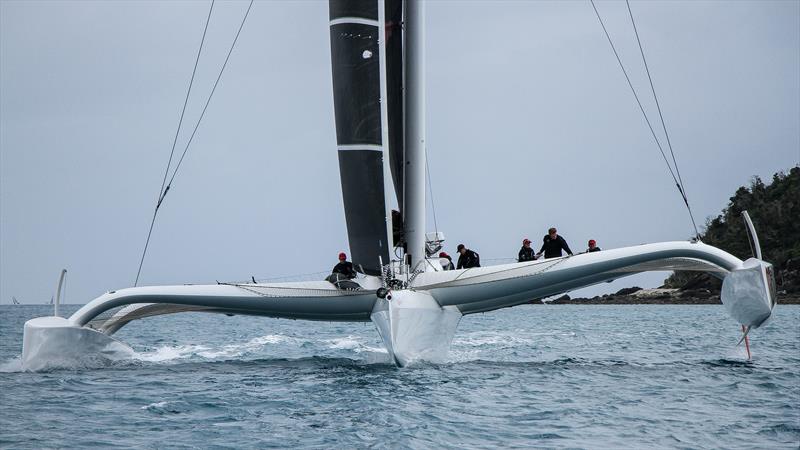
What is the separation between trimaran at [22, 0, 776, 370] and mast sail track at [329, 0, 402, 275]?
13mm

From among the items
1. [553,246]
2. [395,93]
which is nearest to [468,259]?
[553,246]

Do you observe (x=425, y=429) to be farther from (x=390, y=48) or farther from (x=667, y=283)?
(x=667, y=283)

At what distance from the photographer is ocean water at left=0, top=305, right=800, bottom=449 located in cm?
746

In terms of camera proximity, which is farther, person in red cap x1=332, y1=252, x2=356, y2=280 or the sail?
the sail

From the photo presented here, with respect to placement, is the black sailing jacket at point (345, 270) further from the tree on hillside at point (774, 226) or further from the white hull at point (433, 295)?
the tree on hillside at point (774, 226)

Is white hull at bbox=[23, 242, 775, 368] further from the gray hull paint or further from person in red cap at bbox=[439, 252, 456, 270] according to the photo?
person in red cap at bbox=[439, 252, 456, 270]

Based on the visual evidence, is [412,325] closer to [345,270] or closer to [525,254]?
[345,270]

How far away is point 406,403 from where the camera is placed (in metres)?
9.13

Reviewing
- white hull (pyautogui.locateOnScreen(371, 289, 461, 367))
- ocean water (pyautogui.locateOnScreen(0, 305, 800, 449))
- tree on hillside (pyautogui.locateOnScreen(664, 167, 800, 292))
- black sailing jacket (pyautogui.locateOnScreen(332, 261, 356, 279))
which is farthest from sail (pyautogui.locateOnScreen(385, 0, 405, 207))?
tree on hillside (pyautogui.locateOnScreen(664, 167, 800, 292))

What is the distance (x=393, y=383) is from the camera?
10688 mm

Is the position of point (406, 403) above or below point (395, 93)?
below

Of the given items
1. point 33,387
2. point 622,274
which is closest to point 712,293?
point 622,274

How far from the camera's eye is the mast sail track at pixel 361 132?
12766 mm

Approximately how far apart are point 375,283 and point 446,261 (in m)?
2.01
